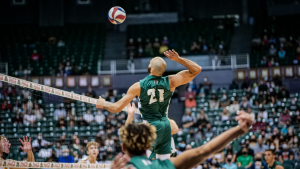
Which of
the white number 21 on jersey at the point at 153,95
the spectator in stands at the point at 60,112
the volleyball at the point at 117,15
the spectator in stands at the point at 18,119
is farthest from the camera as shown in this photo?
the spectator in stands at the point at 60,112

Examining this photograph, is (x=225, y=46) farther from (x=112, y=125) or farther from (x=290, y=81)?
(x=112, y=125)

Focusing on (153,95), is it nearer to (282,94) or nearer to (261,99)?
(261,99)

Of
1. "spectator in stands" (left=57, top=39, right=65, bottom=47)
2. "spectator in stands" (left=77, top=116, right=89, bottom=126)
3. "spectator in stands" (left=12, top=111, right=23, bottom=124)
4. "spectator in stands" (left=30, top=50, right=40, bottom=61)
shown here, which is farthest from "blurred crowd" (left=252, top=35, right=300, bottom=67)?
"spectator in stands" (left=12, top=111, right=23, bottom=124)

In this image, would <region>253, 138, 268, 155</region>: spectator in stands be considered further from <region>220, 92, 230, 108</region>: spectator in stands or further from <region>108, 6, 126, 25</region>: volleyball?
<region>108, 6, 126, 25</region>: volleyball

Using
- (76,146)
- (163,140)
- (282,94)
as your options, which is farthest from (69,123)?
(163,140)

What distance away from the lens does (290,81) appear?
72.6 feet

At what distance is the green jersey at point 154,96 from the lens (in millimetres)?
5578

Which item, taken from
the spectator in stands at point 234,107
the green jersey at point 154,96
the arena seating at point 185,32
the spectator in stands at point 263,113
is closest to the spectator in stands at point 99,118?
the spectator in stands at point 234,107

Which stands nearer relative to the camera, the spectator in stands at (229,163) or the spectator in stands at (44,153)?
the spectator in stands at (44,153)

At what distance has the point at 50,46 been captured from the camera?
84.0 ft

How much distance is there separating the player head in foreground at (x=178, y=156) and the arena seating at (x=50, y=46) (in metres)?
20.8

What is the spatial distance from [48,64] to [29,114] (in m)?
8.10

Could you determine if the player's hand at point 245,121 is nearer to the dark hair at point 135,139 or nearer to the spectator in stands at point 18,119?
the dark hair at point 135,139

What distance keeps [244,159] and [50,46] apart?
1621 cm
